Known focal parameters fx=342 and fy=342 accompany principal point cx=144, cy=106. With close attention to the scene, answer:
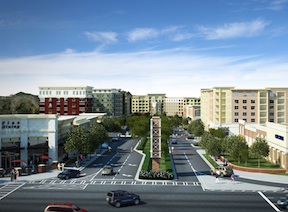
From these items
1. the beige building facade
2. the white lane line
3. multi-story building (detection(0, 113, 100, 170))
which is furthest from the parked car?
the beige building facade

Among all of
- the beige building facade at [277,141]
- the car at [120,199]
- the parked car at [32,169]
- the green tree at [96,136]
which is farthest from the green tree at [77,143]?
the beige building facade at [277,141]

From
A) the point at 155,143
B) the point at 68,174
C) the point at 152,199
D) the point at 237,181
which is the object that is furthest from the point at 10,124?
the point at 237,181

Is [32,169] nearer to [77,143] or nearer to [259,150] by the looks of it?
[77,143]

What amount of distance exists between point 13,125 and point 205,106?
93.0 m

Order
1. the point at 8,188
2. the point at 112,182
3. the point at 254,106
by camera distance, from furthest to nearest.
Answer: the point at 254,106 < the point at 112,182 < the point at 8,188

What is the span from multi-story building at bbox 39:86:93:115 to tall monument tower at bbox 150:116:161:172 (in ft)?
310

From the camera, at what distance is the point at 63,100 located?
144m

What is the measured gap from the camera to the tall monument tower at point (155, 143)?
52.5 metres

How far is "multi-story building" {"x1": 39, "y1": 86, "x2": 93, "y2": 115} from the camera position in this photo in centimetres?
14325

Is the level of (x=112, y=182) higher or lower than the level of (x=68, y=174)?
lower

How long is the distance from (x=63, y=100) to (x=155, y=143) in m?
97.7

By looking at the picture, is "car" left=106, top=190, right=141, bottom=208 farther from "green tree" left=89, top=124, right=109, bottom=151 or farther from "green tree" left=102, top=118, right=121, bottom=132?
"green tree" left=102, top=118, right=121, bottom=132

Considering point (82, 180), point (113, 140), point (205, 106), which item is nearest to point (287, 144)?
point (82, 180)

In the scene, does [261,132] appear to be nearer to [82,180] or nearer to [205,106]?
[82,180]
